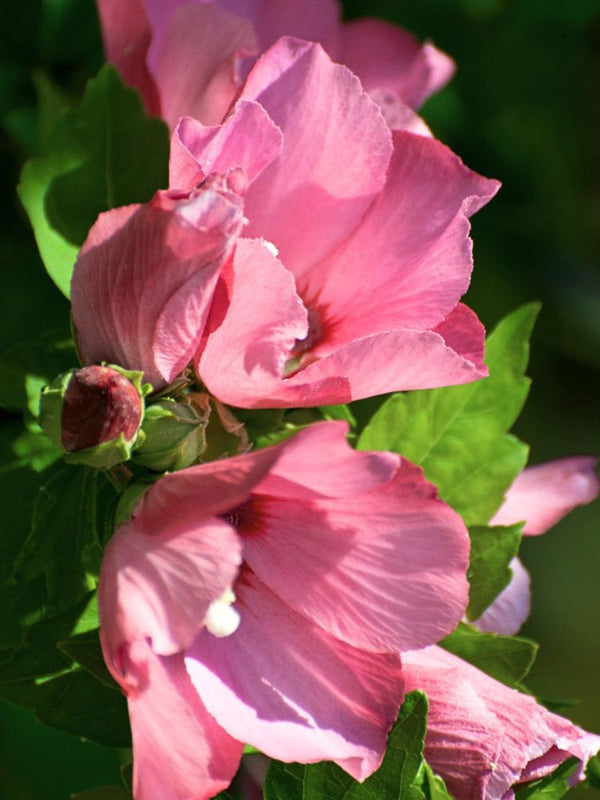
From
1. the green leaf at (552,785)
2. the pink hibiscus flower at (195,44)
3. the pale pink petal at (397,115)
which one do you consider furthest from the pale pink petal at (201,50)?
the green leaf at (552,785)

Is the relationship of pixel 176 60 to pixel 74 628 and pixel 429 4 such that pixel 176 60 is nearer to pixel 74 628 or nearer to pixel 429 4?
pixel 74 628

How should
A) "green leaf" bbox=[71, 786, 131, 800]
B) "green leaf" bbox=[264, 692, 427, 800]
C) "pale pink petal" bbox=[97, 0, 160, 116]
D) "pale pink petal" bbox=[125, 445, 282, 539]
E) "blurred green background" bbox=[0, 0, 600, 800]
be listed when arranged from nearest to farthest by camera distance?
"pale pink petal" bbox=[125, 445, 282, 539] < "green leaf" bbox=[264, 692, 427, 800] < "green leaf" bbox=[71, 786, 131, 800] < "pale pink petal" bbox=[97, 0, 160, 116] < "blurred green background" bbox=[0, 0, 600, 800]

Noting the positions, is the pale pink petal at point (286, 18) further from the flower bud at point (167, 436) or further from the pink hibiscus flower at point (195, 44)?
the flower bud at point (167, 436)

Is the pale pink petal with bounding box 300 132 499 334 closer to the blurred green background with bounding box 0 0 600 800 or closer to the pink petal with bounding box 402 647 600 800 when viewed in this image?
the pink petal with bounding box 402 647 600 800

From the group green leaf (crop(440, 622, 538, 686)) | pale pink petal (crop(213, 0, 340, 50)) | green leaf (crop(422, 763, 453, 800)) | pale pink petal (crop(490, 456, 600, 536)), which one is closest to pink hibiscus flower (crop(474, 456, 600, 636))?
pale pink petal (crop(490, 456, 600, 536))

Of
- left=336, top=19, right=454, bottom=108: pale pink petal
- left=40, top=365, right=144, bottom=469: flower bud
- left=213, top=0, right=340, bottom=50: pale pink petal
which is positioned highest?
left=213, top=0, right=340, bottom=50: pale pink petal

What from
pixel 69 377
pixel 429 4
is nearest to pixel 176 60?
pixel 69 377
